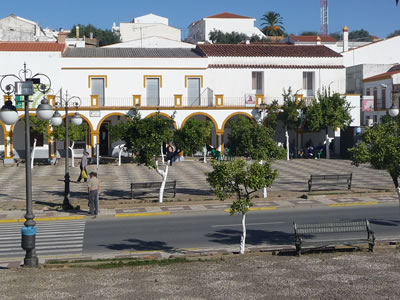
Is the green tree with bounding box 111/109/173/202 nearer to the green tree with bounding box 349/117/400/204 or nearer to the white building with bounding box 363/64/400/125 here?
the green tree with bounding box 349/117/400/204

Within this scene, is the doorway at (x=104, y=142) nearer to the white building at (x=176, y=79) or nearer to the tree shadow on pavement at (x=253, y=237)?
the white building at (x=176, y=79)

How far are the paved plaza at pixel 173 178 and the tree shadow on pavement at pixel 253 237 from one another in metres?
7.58

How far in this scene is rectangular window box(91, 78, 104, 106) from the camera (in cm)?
4697

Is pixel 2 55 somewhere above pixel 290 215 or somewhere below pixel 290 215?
above

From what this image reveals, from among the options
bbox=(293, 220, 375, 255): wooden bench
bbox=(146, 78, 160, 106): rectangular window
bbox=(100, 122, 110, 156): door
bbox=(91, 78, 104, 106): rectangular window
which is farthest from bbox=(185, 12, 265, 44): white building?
bbox=(293, 220, 375, 255): wooden bench

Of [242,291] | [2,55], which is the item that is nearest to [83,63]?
[2,55]

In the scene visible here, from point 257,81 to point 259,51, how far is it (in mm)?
2567

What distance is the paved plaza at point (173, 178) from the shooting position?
27519mm

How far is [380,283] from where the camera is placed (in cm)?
1119

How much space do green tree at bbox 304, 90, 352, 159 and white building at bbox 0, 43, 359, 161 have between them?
2779 mm

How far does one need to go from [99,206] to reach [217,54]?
2777 centimetres

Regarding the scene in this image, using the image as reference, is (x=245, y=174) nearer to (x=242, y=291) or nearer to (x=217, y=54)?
(x=242, y=291)

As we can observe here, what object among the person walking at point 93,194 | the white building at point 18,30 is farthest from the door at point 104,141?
Answer: the person walking at point 93,194

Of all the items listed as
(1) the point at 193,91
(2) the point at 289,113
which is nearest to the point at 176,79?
(1) the point at 193,91
